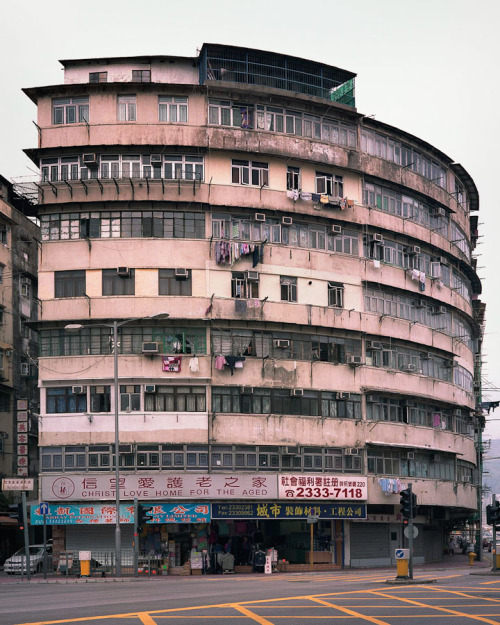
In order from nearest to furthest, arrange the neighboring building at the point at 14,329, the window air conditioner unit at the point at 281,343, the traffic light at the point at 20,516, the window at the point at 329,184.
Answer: the traffic light at the point at 20,516 < the window air conditioner unit at the point at 281,343 < the window at the point at 329,184 < the neighboring building at the point at 14,329

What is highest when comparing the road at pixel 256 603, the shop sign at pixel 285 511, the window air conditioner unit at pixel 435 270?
the window air conditioner unit at pixel 435 270

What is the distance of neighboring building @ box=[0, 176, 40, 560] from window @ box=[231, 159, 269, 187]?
18.2 meters

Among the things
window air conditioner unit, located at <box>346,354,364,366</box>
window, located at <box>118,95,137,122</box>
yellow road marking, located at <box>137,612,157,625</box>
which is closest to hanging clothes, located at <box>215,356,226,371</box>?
window air conditioner unit, located at <box>346,354,364,366</box>

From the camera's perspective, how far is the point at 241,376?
51.3 metres

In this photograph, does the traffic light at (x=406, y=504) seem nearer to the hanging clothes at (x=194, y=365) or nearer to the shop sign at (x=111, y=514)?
the shop sign at (x=111, y=514)

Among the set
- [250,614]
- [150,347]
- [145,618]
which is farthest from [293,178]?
[145,618]

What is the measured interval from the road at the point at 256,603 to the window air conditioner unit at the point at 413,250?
25898 millimetres

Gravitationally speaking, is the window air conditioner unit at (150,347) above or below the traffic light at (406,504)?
above

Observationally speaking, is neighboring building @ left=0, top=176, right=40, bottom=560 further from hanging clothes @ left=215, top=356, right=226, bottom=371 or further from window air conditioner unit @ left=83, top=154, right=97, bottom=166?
hanging clothes @ left=215, top=356, right=226, bottom=371

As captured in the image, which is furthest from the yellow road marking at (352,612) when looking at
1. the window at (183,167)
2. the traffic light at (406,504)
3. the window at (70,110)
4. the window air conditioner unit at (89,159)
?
the window at (70,110)

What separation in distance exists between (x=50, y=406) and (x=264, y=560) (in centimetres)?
1337

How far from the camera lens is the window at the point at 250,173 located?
174 feet

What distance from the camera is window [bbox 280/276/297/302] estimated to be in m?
53.2

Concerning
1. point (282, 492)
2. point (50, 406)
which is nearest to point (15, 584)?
point (50, 406)
